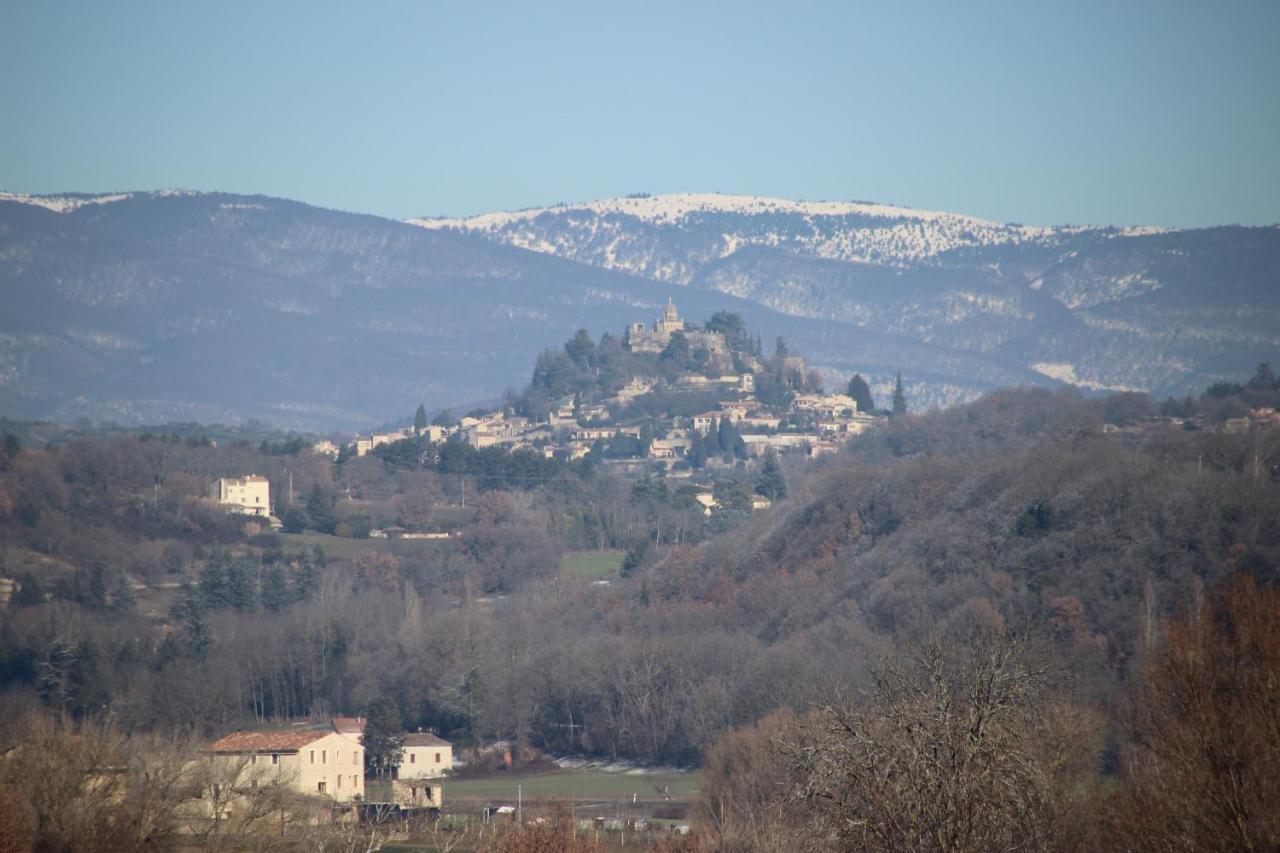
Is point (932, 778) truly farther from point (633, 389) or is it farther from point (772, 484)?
point (633, 389)

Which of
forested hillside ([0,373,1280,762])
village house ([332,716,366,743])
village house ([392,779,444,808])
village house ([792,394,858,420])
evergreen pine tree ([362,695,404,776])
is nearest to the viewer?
village house ([392,779,444,808])

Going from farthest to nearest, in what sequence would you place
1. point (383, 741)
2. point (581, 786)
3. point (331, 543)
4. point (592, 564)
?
point (331, 543) → point (592, 564) → point (383, 741) → point (581, 786)

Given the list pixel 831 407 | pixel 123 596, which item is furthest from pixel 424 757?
pixel 831 407

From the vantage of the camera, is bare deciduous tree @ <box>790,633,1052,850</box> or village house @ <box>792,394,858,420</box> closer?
bare deciduous tree @ <box>790,633,1052,850</box>

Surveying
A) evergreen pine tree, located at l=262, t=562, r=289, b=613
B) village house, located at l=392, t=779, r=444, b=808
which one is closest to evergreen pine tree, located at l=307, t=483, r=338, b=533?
evergreen pine tree, located at l=262, t=562, r=289, b=613

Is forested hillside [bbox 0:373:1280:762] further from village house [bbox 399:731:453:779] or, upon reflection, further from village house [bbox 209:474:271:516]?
village house [bbox 399:731:453:779]

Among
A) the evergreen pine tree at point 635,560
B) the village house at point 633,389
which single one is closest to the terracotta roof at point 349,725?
the evergreen pine tree at point 635,560
